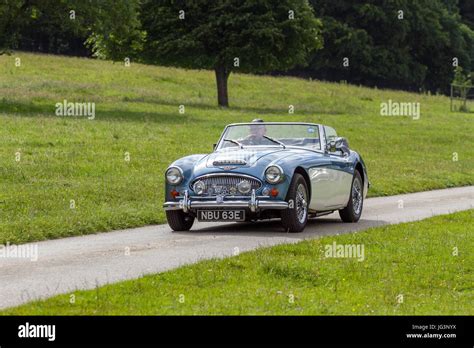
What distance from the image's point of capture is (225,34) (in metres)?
53.8

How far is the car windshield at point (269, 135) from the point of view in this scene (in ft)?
57.2

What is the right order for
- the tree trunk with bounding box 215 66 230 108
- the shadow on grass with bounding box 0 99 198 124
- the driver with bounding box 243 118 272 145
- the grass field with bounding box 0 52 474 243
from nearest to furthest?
the driver with bounding box 243 118 272 145, the grass field with bounding box 0 52 474 243, the shadow on grass with bounding box 0 99 198 124, the tree trunk with bounding box 215 66 230 108

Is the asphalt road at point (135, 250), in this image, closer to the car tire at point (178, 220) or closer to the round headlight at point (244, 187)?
the car tire at point (178, 220)

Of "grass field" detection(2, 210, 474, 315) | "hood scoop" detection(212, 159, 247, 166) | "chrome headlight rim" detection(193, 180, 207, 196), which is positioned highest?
Result: "hood scoop" detection(212, 159, 247, 166)

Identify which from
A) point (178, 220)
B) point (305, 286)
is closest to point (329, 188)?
point (178, 220)

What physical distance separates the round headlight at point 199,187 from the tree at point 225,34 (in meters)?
36.4

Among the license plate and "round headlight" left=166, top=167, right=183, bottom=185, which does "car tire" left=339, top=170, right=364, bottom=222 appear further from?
"round headlight" left=166, top=167, right=183, bottom=185

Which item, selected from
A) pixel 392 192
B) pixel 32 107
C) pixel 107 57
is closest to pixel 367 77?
pixel 107 57

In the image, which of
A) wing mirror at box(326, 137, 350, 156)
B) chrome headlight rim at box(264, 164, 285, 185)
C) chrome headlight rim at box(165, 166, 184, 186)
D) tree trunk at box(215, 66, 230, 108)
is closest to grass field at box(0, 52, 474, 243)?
tree trunk at box(215, 66, 230, 108)

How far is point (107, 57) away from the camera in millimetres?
54562

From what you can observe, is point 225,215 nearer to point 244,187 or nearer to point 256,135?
point 244,187

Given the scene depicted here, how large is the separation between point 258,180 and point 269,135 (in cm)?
212

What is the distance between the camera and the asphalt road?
10.8 meters

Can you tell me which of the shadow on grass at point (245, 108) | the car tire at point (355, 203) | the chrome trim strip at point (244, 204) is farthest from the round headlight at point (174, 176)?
the shadow on grass at point (245, 108)
